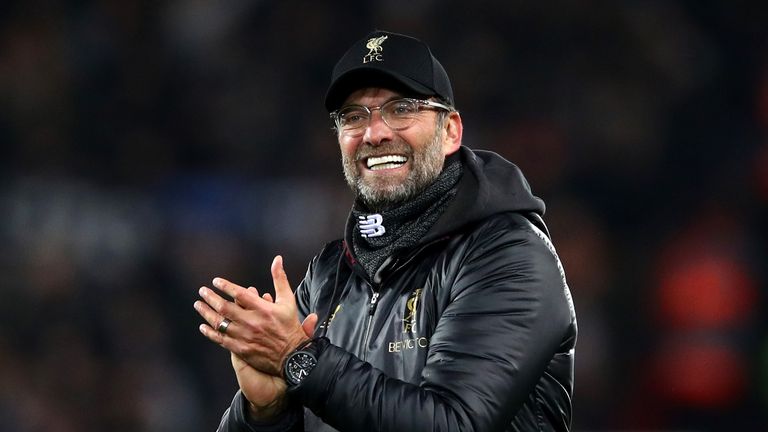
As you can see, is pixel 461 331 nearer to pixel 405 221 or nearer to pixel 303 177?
pixel 405 221

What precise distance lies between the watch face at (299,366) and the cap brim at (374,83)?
75cm

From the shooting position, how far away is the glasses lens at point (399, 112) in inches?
121

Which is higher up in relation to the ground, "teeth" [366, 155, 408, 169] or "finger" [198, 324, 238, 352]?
"teeth" [366, 155, 408, 169]

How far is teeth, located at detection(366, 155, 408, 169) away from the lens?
3.11 metres

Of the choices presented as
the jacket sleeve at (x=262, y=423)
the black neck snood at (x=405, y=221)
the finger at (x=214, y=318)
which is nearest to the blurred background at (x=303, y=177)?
the jacket sleeve at (x=262, y=423)

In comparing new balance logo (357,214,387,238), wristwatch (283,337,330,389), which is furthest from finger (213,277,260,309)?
new balance logo (357,214,387,238)

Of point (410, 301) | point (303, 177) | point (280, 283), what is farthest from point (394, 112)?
point (303, 177)

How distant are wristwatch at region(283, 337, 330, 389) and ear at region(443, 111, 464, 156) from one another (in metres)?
0.71

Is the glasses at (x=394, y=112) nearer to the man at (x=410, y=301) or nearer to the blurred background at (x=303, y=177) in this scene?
the man at (x=410, y=301)

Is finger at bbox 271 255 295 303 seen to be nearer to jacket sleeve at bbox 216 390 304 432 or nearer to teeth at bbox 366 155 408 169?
jacket sleeve at bbox 216 390 304 432
